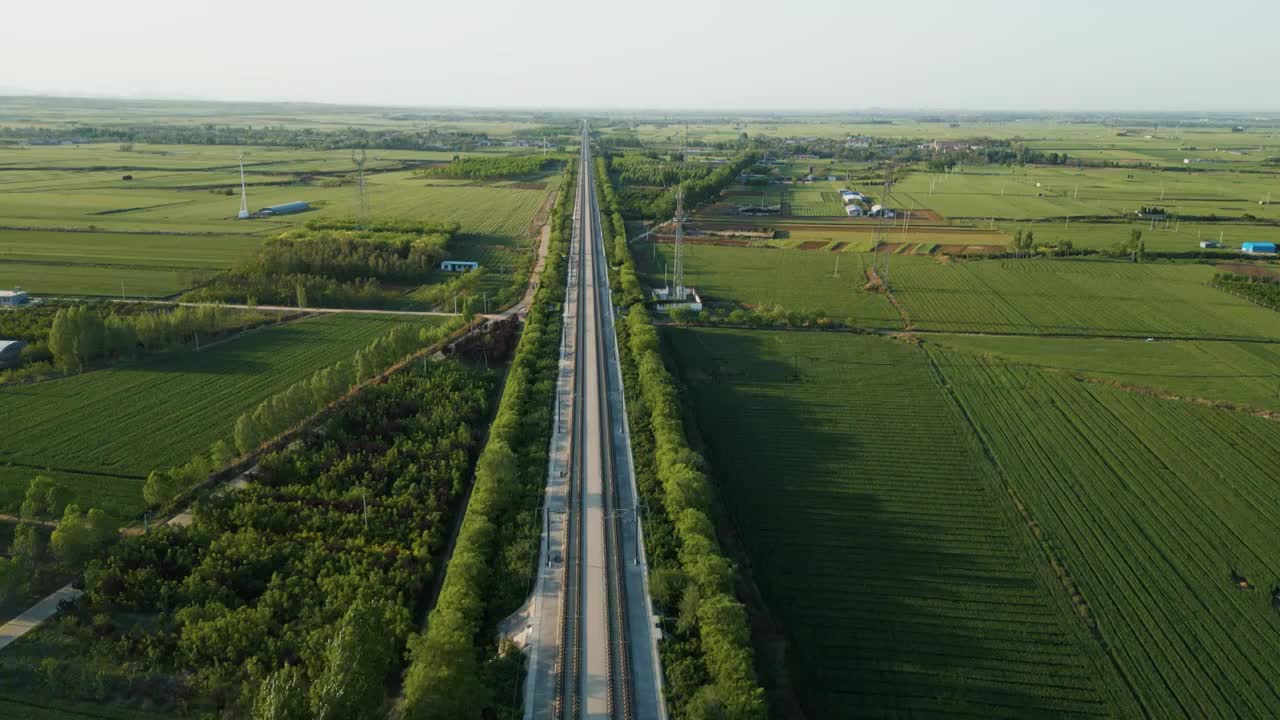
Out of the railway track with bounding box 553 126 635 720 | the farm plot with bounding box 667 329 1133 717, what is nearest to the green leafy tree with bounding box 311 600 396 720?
the railway track with bounding box 553 126 635 720

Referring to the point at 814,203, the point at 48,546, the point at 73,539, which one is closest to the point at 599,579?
the point at 73,539

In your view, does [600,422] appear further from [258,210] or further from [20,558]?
[258,210]

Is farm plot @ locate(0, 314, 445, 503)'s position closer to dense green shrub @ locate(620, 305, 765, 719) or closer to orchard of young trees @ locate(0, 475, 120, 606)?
orchard of young trees @ locate(0, 475, 120, 606)

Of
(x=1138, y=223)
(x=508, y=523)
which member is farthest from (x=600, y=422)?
(x=1138, y=223)

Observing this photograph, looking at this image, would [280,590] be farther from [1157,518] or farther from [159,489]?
[1157,518]

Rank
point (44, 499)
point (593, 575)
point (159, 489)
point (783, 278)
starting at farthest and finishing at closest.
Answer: point (783, 278)
point (159, 489)
point (44, 499)
point (593, 575)

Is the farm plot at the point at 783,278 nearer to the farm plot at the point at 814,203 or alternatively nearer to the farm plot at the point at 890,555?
the farm plot at the point at 890,555

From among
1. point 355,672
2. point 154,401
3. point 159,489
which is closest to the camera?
point 355,672

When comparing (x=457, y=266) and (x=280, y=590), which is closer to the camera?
(x=280, y=590)
